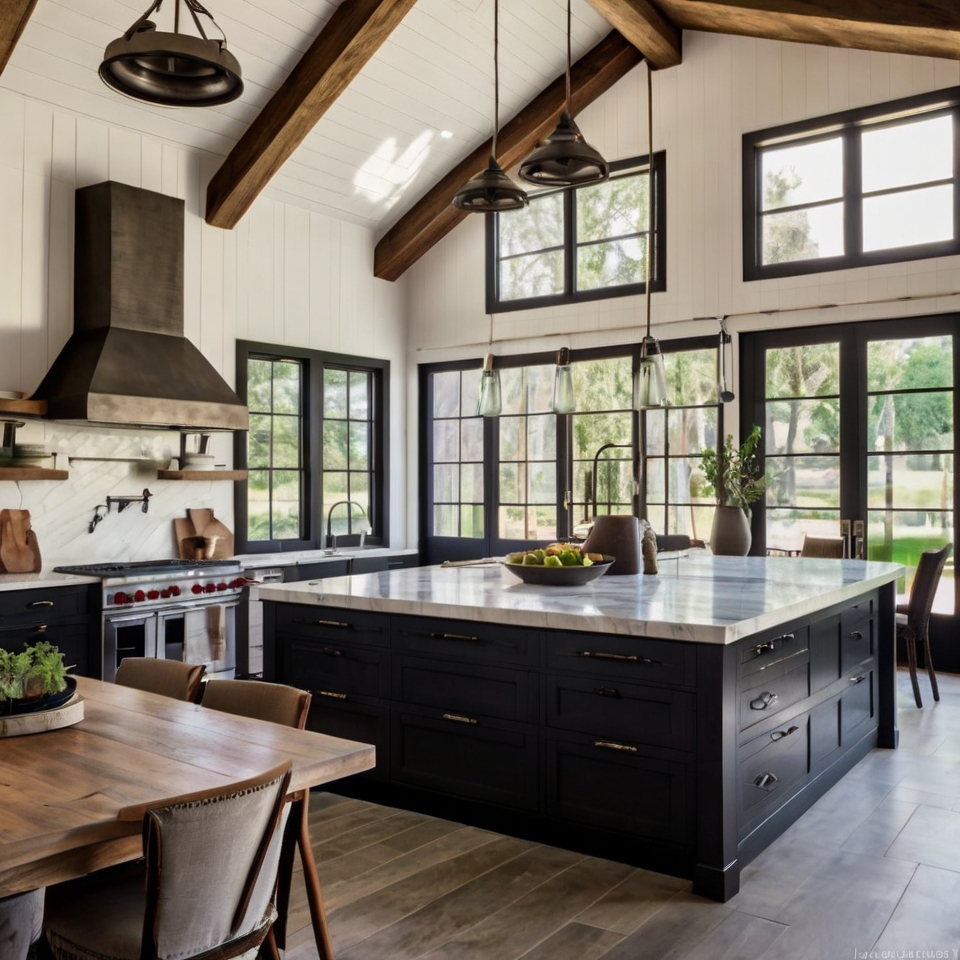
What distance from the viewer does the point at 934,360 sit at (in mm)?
6094

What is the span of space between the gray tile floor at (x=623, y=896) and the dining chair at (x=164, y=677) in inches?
28.3

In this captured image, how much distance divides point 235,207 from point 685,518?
Result: 386 centimetres

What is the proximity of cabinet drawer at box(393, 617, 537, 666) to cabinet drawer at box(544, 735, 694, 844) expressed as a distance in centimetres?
32

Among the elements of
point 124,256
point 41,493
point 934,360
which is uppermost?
point 124,256

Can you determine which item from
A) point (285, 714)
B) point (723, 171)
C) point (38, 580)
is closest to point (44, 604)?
point (38, 580)

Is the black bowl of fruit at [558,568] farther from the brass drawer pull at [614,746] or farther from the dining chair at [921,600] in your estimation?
the dining chair at [921,600]

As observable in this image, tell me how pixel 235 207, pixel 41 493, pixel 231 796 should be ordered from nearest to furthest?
pixel 231 796 → pixel 41 493 → pixel 235 207

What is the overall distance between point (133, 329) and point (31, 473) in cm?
104

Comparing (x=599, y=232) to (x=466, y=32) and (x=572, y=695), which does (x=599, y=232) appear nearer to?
(x=466, y=32)

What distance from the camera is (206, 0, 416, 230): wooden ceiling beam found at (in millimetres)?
5516

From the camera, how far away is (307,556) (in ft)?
22.4

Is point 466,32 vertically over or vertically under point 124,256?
over

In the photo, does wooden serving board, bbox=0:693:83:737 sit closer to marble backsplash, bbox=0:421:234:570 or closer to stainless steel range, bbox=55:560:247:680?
stainless steel range, bbox=55:560:247:680

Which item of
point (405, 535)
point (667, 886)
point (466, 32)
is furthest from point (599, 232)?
point (667, 886)
